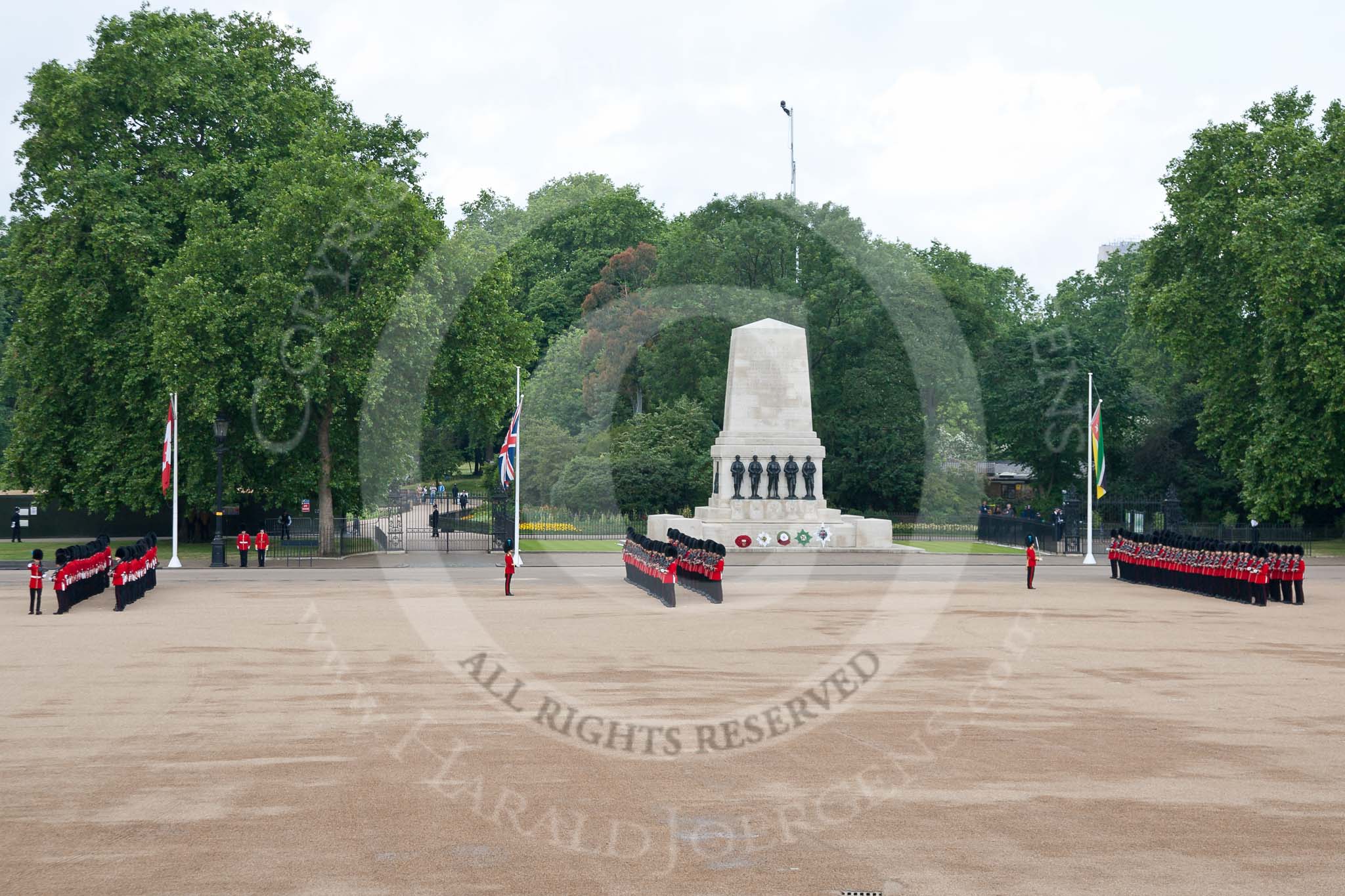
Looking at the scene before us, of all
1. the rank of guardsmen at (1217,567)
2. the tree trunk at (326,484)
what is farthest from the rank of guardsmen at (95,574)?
the rank of guardsmen at (1217,567)

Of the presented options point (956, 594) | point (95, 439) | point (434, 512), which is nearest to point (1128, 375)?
point (434, 512)

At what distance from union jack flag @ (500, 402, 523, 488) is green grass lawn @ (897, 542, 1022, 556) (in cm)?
1675

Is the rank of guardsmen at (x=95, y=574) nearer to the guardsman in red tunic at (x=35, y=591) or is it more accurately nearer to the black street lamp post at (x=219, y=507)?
the guardsman in red tunic at (x=35, y=591)

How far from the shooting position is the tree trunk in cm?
4238

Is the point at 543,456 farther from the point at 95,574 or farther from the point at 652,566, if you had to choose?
the point at 95,574

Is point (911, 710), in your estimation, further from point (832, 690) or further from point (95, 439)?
point (95, 439)

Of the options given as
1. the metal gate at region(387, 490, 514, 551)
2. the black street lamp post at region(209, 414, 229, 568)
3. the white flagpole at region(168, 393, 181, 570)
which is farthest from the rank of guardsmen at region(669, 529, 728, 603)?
the white flagpole at region(168, 393, 181, 570)

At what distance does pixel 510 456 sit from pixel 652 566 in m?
8.89

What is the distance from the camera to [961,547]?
160 feet

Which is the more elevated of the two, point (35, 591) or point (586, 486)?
point (586, 486)

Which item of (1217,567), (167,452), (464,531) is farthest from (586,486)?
(1217,567)

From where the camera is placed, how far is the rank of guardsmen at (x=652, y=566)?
26.8 metres

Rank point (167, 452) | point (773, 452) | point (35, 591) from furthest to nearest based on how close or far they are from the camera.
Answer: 1. point (773, 452)
2. point (167, 452)
3. point (35, 591)

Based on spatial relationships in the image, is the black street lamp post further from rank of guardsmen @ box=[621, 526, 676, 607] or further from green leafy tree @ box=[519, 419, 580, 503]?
green leafy tree @ box=[519, 419, 580, 503]
